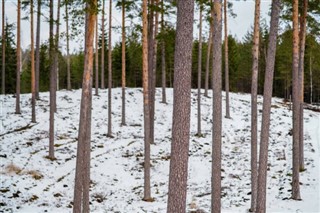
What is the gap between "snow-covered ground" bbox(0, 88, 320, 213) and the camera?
1234cm

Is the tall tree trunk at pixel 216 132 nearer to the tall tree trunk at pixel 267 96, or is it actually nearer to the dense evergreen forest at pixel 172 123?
the dense evergreen forest at pixel 172 123

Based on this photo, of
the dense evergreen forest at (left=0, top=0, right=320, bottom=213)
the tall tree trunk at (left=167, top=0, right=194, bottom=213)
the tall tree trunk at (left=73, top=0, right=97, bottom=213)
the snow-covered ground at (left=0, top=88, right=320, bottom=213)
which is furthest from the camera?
the snow-covered ground at (left=0, top=88, right=320, bottom=213)

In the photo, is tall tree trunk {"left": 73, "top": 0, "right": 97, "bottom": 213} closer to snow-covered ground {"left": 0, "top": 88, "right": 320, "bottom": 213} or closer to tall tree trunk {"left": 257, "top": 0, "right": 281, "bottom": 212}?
snow-covered ground {"left": 0, "top": 88, "right": 320, "bottom": 213}

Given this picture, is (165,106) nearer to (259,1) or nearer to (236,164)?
(236,164)

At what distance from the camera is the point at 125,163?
1692cm

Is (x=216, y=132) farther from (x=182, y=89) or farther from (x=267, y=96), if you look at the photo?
(x=182, y=89)

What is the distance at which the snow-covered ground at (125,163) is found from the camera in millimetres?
12336

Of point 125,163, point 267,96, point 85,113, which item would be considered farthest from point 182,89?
point 125,163

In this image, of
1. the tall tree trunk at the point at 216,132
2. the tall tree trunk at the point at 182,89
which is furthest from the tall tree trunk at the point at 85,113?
the tall tree trunk at the point at 182,89

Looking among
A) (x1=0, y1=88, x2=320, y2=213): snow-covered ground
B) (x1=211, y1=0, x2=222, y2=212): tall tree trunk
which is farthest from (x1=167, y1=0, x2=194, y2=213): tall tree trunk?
(x1=0, y1=88, x2=320, y2=213): snow-covered ground

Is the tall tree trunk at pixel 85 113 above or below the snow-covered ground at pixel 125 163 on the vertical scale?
above

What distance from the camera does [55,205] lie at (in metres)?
12.1

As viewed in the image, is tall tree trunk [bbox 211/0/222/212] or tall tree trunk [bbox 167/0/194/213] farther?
tall tree trunk [bbox 211/0/222/212]

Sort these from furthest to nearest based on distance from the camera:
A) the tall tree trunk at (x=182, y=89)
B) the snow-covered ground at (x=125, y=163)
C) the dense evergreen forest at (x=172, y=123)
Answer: the snow-covered ground at (x=125, y=163) < the dense evergreen forest at (x=172, y=123) < the tall tree trunk at (x=182, y=89)
